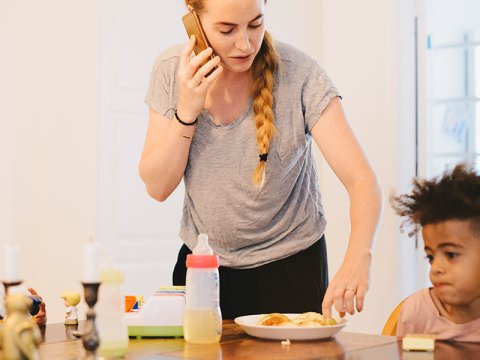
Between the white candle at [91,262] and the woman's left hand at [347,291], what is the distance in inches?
24.4

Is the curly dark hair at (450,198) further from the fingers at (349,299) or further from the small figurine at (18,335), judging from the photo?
the small figurine at (18,335)

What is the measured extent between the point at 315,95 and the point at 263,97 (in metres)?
0.12

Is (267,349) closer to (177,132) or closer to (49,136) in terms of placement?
(177,132)

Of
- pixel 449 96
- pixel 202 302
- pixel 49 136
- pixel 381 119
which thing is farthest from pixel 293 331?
pixel 449 96

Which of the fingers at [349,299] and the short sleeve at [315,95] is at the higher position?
the short sleeve at [315,95]

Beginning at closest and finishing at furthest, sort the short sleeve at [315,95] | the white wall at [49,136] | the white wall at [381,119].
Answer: the short sleeve at [315,95]
the white wall at [49,136]
the white wall at [381,119]

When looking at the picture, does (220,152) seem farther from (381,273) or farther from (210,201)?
(381,273)

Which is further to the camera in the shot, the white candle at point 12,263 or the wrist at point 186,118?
the wrist at point 186,118

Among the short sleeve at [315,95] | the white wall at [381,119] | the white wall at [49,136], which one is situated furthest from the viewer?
the white wall at [381,119]

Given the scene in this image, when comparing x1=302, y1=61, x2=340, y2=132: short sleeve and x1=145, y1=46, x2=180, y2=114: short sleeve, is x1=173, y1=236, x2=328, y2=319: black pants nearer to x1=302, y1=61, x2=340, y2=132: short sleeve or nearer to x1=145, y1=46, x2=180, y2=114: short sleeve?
x1=302, y1=61, x2=340, y2=132: short sleeve

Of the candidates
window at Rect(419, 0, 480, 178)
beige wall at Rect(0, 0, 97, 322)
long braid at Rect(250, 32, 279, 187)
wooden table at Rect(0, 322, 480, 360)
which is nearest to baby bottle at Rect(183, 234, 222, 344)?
wooden table at Rect(0, 322, 480, 360)

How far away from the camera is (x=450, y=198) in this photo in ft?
5.72

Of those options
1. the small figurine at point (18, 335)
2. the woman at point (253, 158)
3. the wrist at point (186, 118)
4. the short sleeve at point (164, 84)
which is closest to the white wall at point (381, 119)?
the woman at point (253, 158)

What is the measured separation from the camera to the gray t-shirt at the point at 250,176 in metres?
1.79
